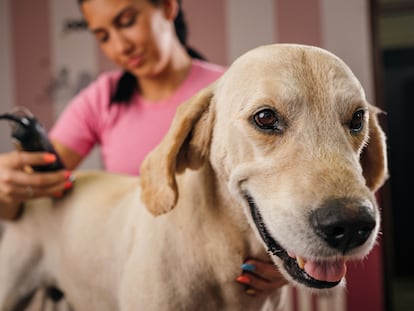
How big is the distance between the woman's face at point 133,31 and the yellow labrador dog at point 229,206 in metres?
0.25

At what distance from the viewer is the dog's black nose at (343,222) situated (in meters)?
0.50

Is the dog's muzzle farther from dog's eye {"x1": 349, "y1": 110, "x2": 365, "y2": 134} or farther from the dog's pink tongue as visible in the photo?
dog's eye {"x1": 349, "y1": 110, "x2": 365, "y2": 134}

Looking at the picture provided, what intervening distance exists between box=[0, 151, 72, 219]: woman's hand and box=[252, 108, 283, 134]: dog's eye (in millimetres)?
443

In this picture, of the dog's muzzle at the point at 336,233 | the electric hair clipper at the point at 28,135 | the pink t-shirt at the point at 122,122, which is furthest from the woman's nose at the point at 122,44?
the dog's muzzle at the point at 336,233

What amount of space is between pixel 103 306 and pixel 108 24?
547 millimetres

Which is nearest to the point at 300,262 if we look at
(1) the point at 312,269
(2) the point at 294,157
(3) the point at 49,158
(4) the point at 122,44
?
(1) the point at 312,269

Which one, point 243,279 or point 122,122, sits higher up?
point 122,122

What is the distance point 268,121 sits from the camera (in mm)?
595

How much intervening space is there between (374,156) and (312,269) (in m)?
0.24

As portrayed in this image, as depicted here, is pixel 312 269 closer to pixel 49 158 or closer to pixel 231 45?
pixel 49 158

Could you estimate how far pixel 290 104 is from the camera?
57cm

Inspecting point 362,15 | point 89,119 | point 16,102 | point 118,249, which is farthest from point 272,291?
point 16,102

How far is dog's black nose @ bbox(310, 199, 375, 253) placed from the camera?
50cm

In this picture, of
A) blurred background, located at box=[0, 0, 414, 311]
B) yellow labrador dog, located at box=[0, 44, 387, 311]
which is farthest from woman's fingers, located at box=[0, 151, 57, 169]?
blurred background, located at box=[0, 0, 414, 311]
